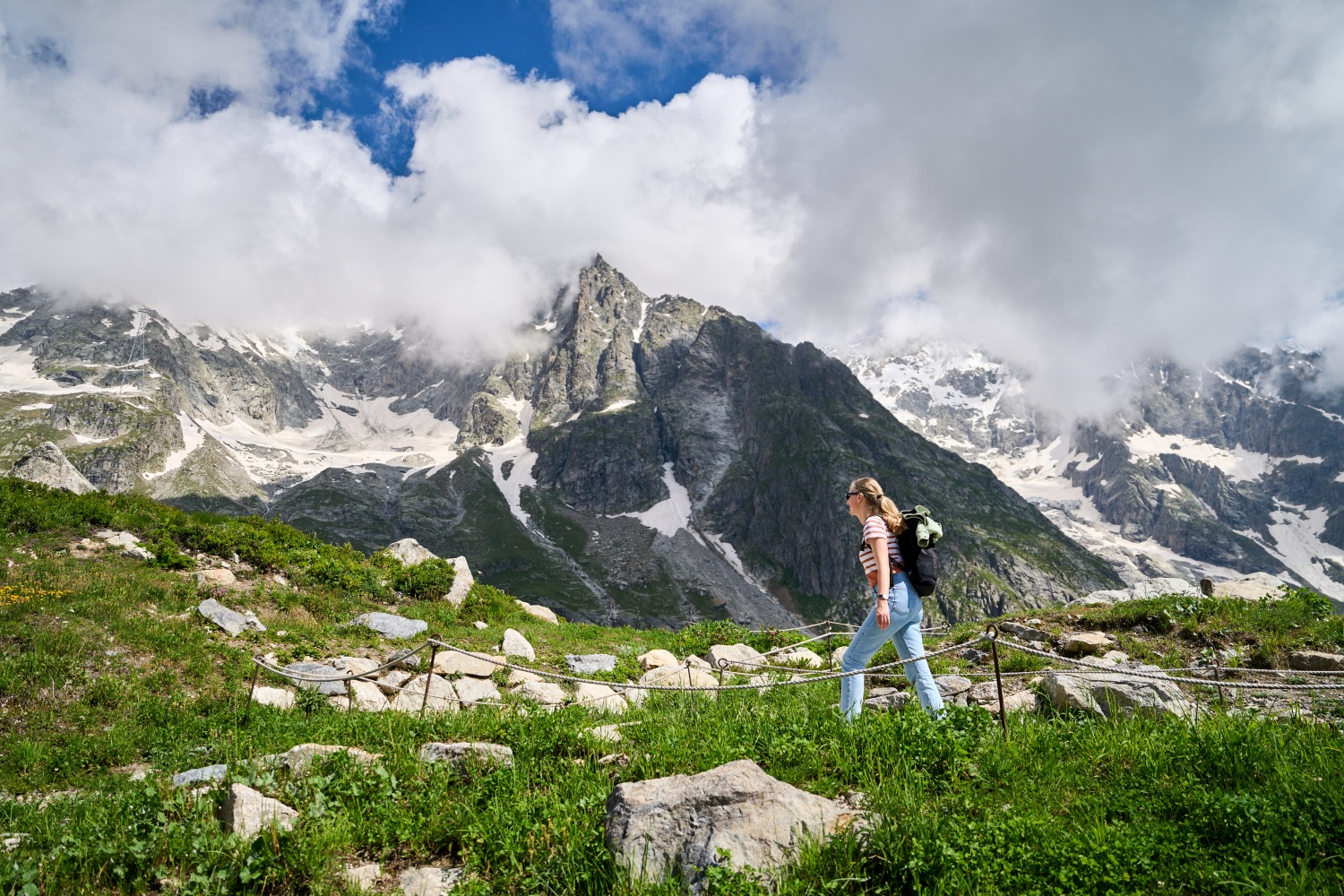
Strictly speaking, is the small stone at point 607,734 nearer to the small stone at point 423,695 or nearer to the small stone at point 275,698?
the small stone at point 423,695

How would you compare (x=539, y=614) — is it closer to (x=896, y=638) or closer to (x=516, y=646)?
(x=516, y=646)

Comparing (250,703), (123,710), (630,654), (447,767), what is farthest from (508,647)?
(447,767)

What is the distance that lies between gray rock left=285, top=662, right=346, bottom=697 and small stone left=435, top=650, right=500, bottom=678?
2.23 metres

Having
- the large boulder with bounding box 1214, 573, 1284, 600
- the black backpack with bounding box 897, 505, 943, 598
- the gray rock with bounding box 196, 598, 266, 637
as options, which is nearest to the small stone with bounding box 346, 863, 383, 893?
the black backpack with bounding box 897, 505, 943, 598

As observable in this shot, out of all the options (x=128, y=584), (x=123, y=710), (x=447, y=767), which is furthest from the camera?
(x=128, y=584)

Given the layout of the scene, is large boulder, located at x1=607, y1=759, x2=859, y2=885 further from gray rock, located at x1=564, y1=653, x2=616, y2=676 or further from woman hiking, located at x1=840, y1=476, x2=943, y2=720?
gray rock, located at x1=564, y1=653, x2=616, y2=676

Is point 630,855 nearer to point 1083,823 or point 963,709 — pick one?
point 1083,823

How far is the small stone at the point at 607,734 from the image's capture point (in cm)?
747

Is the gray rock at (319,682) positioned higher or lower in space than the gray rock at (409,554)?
lower

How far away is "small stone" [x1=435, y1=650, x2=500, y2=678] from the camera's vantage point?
15047mm

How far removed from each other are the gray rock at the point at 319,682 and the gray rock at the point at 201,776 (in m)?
5.16

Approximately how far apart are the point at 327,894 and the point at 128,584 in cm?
1571

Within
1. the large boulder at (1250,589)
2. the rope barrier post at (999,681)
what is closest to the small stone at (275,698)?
the rope barrier post at (999,681)

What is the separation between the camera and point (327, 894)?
4.82 m
